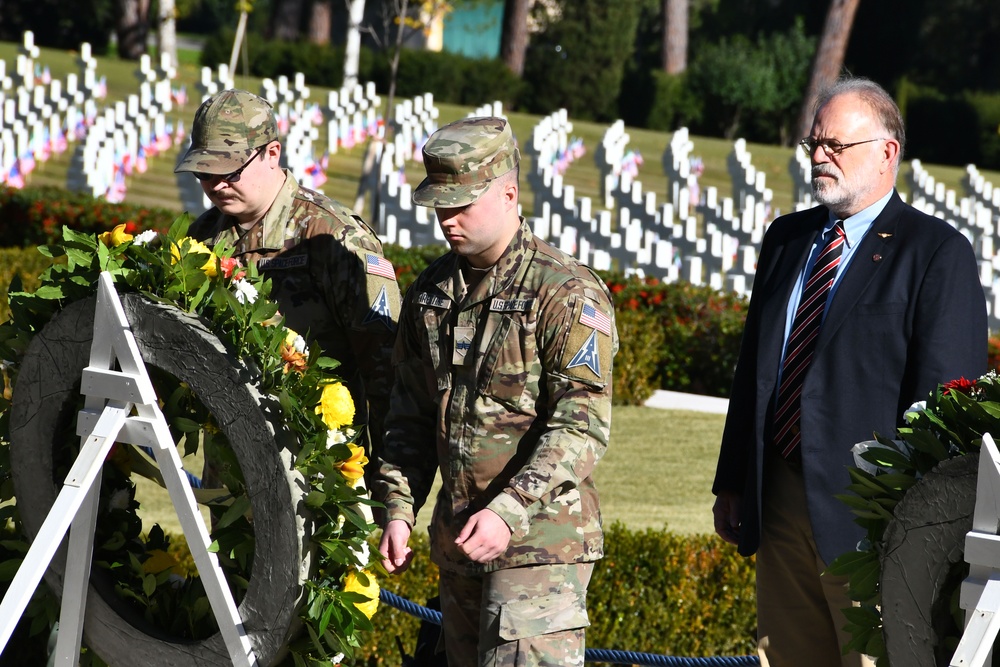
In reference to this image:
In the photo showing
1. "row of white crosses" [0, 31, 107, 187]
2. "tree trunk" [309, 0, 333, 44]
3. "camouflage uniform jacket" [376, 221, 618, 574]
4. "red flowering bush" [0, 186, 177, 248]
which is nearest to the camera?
"camouflage uniform jacket" [376, 221, 618, 574]

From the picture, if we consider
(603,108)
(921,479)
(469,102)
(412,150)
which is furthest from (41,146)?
(921,479)

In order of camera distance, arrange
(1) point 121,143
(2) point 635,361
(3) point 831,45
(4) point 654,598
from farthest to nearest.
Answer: (3) point 831,45, (1) point 121,143, (2) point 635,361, (4) point 654,598

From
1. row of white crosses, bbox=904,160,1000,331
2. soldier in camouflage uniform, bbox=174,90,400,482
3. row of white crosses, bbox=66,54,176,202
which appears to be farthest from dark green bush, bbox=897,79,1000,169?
soldier in camouflage uniform, bbox=174,90,400,482

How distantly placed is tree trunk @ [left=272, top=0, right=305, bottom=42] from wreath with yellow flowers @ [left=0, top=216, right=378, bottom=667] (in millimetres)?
31924

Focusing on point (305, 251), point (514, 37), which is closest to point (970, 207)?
point (305, 251)

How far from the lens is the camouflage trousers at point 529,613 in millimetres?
2705

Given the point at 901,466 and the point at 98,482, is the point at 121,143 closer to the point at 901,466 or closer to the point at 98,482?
the point at 98,482

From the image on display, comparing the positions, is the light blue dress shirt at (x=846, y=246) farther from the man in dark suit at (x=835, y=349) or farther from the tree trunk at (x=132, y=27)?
the tree trunk at (x=132, y=27)

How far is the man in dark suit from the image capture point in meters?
2.92

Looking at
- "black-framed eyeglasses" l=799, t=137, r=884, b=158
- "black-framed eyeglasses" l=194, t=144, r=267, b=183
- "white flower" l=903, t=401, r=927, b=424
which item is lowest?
"white flower" l=903, t=401, r=927, b=424

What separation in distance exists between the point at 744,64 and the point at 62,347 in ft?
94.1

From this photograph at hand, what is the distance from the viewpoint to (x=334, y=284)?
343 cm

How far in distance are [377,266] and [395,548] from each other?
95 cm

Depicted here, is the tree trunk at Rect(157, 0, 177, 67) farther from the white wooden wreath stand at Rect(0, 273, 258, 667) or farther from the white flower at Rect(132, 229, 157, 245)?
the white wooden wreath stand at Rect(0, 273, 258, 667)
